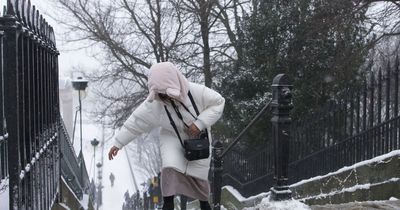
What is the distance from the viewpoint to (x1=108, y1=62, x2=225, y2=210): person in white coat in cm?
369

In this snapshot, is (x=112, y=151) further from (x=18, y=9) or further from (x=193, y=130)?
(x=18, y=9)

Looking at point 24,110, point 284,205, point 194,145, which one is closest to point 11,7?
point 24,110

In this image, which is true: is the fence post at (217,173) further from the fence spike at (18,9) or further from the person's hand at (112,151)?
the fence spike at (18,9)

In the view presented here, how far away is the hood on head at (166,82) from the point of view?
3504mm

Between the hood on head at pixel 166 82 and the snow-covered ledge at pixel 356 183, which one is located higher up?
the hood on head at pixel 166 82

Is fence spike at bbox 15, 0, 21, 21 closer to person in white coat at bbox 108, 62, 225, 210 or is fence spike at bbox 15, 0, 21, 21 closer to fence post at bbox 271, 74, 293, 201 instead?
person in white coat at bbox 108, 62, 225, 210

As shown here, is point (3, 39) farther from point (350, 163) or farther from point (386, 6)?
point (386, 6)

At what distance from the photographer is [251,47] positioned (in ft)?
39.7

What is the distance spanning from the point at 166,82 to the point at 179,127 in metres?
0.45

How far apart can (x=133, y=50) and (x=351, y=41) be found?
8678 millimetres

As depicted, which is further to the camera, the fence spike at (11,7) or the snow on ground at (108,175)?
the snow on ground at (108,175)

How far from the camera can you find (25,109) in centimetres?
314

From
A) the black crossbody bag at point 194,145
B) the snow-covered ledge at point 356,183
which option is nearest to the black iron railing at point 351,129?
the snow-covered ledge at point 356,183

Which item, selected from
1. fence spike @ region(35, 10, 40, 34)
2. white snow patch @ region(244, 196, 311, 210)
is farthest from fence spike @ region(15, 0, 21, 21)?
white snow patch @ region(244, 196, 311, 210)
